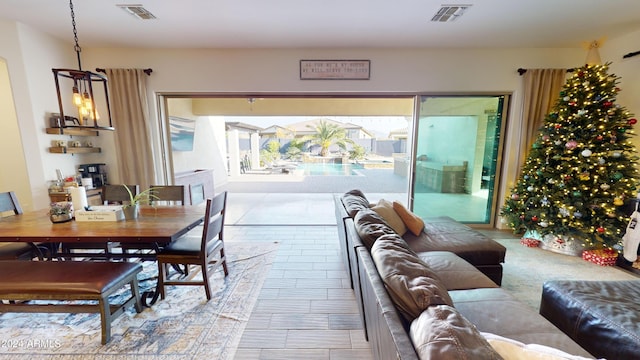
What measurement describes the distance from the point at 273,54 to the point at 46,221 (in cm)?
300

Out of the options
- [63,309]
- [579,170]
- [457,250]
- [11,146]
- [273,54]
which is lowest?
[63,309]

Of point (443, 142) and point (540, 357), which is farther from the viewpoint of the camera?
point (443, 142)

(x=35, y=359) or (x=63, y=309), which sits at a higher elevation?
(x=63, y=309)

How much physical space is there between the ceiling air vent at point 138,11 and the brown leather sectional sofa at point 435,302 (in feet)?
9.33

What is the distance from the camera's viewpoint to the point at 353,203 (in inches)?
92.7

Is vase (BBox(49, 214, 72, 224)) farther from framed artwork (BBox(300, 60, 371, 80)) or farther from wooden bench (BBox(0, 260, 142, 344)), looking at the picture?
framed artwork (BBox(300, 60, 371, 80))

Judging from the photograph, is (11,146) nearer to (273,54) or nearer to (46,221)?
(46,221)

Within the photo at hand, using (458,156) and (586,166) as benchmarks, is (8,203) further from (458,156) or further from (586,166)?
(586,166)

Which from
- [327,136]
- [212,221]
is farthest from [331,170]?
[212,221]

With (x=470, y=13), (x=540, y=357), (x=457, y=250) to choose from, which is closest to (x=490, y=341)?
(x=540, y=357)

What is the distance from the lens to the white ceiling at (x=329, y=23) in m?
2.39

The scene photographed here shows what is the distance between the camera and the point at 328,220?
14.3 ft

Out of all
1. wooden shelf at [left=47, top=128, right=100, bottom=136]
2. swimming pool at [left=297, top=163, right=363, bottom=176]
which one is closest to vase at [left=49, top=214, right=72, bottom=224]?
wooden shelf at [left=47, top=128, right=100, bottom=136]

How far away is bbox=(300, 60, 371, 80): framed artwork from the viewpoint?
11.3 feet
